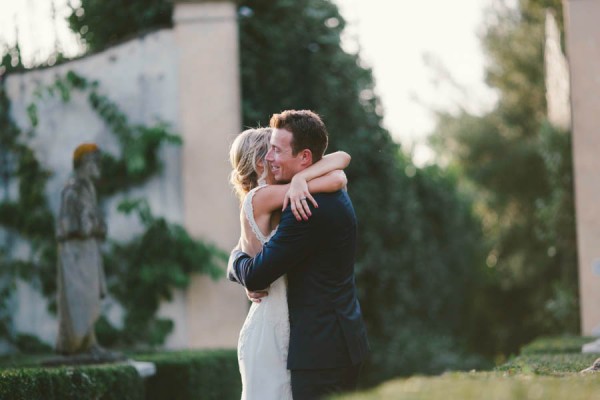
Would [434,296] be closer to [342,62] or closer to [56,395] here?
[342,62]

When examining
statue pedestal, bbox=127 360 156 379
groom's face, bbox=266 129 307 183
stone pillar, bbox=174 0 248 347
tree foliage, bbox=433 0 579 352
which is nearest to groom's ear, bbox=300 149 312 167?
groom's face, bbox=266 129 307 183

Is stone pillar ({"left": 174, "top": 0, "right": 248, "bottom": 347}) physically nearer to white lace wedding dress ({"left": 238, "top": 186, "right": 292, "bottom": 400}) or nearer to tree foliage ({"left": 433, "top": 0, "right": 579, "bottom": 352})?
white lace wedding dress ({"left": 238, "top": 186, "right": 292, "bottom": 400})

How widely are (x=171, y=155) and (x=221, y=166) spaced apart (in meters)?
0.56

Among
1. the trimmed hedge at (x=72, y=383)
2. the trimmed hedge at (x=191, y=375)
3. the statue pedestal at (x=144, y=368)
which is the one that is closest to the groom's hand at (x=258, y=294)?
the trimmed hedge at (x=72, y=383)

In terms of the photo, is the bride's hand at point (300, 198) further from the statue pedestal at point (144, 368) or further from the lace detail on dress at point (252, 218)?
the statue pedestal at point (144, 368)

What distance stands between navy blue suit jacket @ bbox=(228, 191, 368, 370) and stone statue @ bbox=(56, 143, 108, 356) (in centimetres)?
408

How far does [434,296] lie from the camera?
19.5 m

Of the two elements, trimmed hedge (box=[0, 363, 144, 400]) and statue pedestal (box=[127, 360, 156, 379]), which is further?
statue pedestal (box=[127, 360, 156, 379])

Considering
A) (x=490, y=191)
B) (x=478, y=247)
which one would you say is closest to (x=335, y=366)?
(x=490, y=191)

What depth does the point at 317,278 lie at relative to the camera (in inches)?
159

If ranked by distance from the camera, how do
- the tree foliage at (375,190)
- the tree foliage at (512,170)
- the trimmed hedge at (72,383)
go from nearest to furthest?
the trimmed hedge at (72,383) → the tree foliage at (375,190) → the tree foliage at (512,170)

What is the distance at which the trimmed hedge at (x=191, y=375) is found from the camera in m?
8.66

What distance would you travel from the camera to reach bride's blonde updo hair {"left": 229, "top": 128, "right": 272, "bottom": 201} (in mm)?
4418

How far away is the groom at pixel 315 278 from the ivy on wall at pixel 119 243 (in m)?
6.50
